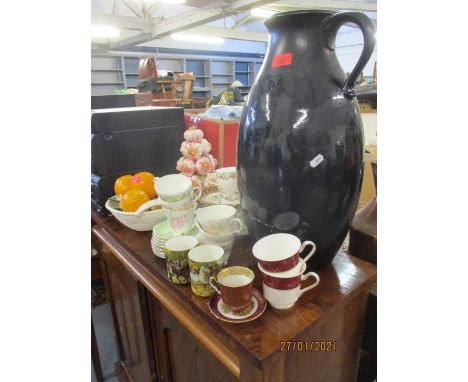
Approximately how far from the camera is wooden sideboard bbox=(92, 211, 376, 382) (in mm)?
563

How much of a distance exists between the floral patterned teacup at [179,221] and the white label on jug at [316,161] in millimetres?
332

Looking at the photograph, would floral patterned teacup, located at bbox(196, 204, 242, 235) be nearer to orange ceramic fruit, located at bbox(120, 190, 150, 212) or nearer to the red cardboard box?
orange ceramic fruit, located at bbox(120, 190, 150, 212)

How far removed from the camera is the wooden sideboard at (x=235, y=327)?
56cm

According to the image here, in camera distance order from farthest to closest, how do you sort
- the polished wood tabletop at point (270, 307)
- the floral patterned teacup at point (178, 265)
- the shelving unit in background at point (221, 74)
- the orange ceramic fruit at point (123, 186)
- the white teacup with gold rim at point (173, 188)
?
1. the shelving unit in background at point (221, 74)
2. the orange ceramic fruit at point (123, 186)
3. the white teacup with gold rim at point (173, 188)
4. the floral patterned teacup at point (178, 265)
5. the polished wood tabletop at point (270, 307)

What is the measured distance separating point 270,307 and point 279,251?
10 centimetres

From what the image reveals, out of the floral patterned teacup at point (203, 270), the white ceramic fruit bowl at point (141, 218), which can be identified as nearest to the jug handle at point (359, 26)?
the floral patterned teacup at point (203, 270)

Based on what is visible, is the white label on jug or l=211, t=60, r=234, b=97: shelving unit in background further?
l=211, t=60, r=234, b=97: shelving unit in background

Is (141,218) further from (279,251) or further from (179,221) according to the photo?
(279,251)

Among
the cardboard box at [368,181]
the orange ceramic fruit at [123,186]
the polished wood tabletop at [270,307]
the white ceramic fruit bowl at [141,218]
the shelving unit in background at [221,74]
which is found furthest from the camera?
the shelving unit in background at [221,74]

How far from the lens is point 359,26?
603 millimetres

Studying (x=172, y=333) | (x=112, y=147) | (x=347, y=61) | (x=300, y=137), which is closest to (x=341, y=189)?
(x=300, y=137)
